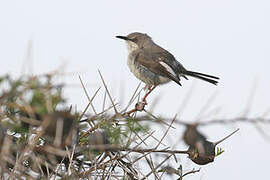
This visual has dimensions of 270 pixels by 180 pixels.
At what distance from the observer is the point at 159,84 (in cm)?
629

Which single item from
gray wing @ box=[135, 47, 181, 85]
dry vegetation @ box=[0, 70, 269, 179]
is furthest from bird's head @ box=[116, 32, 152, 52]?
dry vegetation @ box=[0, 70, 269, 179]

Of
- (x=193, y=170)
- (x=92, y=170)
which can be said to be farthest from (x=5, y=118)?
(x=193, y=170)

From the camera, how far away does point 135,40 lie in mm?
7180

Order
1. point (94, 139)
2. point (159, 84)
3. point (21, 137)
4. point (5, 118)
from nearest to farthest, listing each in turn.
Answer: point (5, 118) < point (94, 139) < point (21, 137) < point (159, 84)

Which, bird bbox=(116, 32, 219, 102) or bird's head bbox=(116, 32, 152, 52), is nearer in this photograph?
bird bbox=(116, 32, 219, 102)

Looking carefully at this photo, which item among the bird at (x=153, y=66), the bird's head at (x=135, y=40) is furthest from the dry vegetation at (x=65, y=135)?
the bird's head at (x=135, y=40)

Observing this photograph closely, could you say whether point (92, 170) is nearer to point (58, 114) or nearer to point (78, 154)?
point (78, 154)

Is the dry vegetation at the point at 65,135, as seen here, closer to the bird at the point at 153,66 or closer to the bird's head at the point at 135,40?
the bird at the point at 153,66

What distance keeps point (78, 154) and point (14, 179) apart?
0.56 m

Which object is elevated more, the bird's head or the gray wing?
the bird's head

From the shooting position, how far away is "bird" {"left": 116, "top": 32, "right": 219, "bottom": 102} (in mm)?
6172

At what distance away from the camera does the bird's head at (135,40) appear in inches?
279

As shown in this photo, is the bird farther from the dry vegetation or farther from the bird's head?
the dry vegetation

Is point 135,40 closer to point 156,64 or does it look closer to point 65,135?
point 156,64
